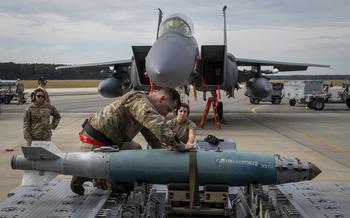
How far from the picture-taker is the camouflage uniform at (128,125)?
4.09m

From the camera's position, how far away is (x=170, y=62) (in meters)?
10.8

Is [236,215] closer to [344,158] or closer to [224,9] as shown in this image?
[344,158]

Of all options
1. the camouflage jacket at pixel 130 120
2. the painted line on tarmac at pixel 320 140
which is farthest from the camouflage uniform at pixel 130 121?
the painted line on tarmac at pixel 320 140

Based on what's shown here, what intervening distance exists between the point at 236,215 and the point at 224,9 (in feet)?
45.0

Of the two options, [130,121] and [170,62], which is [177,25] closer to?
[170,62]

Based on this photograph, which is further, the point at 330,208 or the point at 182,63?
the point at 182,63

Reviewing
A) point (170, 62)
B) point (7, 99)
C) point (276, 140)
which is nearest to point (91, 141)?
point (170, 62)

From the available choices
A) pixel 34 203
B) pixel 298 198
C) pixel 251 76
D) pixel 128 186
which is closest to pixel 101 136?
pixel 128 186

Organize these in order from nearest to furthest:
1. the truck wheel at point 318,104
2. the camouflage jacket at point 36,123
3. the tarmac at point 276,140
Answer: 1. the camouflage jacket at point 36,123
2. the tarmac at point 276,140
3. the truck wheel at point 318,104

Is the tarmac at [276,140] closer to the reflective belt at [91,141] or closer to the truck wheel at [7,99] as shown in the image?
the reflective belt at [91,141]

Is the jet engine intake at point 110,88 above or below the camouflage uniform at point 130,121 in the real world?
below

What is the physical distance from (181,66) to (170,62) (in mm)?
384

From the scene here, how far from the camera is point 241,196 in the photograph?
15.8 feet

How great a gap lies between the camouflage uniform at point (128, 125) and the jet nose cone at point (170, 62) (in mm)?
5673
